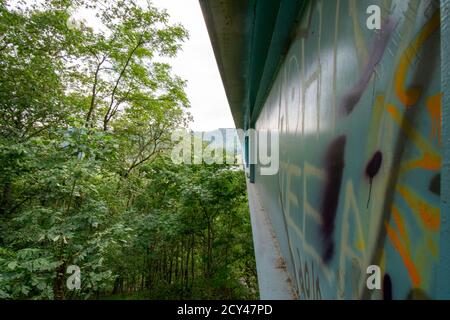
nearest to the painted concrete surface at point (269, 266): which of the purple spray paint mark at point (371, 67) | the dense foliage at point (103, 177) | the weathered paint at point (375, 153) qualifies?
the weathered paint at point (375, 153)

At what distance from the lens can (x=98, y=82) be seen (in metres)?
10.4

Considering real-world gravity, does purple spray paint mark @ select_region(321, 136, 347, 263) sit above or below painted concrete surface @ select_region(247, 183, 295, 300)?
above

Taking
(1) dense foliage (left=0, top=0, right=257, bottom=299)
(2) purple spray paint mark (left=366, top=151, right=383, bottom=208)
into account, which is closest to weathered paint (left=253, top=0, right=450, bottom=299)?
(2) purple spray paint mark (left=366, top=151, right=383, bottom=208)

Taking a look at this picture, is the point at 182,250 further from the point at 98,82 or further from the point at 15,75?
the point at 15,75

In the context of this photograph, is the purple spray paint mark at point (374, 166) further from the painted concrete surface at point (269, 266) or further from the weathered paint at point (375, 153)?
the painted concrete surface at point (269, 266)

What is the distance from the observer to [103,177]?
7523mm

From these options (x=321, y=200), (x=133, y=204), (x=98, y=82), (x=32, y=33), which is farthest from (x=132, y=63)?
(x=321, y=200)

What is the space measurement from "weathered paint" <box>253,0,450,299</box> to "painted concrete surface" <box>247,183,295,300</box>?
22 centimetres

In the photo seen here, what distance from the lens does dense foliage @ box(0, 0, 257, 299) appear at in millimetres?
5379

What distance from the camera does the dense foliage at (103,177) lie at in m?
5.38

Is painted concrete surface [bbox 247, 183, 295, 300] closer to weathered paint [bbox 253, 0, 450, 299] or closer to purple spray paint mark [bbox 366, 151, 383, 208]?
weathered paint [bbox 253, 0, 450, 299]

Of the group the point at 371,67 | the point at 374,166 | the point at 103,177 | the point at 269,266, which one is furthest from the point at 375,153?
the point at 103,177

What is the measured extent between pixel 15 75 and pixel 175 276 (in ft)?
39.8
